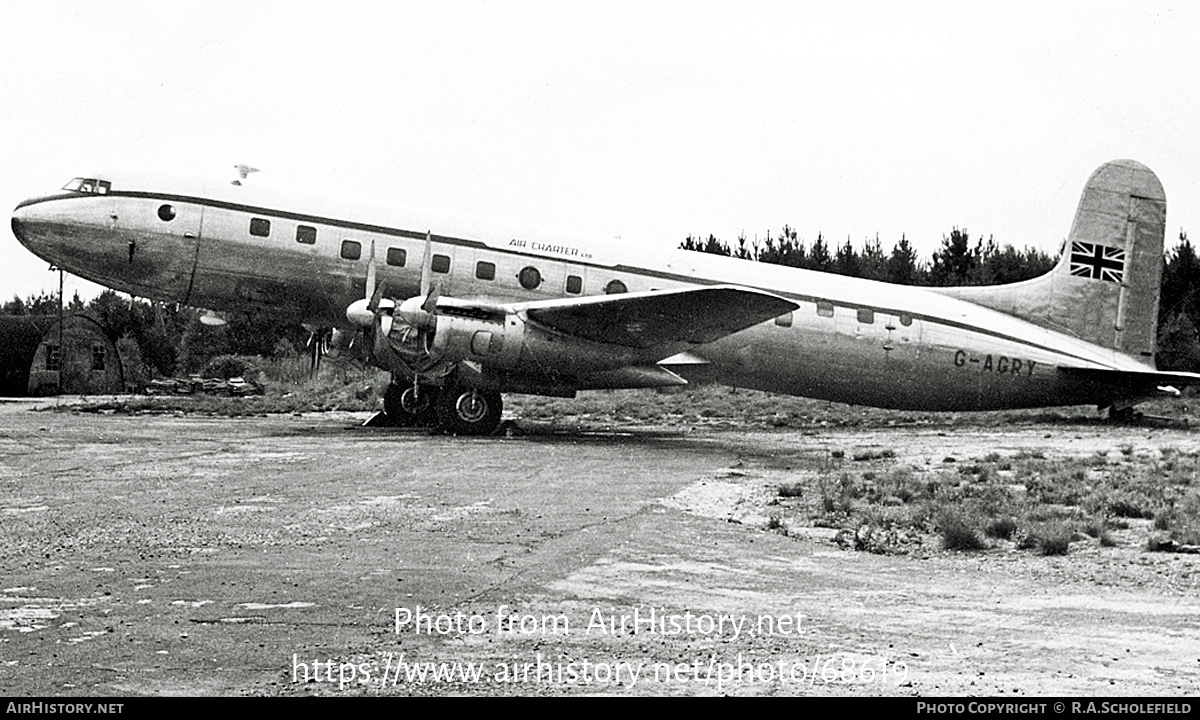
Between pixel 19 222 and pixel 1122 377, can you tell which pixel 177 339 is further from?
pixel 1122 377

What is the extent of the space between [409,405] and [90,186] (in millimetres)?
6847

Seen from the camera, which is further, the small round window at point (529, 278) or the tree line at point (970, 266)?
the tree line at point (970, 266)

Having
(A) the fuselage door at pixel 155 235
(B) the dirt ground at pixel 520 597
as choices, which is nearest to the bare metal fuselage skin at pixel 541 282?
(A) the fuselage door at pixel 155 235

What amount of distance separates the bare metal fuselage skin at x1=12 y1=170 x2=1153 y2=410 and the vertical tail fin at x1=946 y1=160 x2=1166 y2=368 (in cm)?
41

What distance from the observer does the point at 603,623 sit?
599 cm

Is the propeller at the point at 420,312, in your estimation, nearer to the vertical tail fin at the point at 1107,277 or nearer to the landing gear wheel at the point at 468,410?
the landing gear wheel at the point at 468,410

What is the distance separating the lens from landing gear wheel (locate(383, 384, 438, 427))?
22.7 m

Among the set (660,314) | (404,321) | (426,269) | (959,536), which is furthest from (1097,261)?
(959,536)

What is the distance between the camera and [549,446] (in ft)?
59.4

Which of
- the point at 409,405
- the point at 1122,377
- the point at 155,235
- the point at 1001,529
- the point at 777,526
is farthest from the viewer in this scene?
the point at 409,405

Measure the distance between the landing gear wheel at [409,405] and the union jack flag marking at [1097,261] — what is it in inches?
506

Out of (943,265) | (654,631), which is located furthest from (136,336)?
(654,631)

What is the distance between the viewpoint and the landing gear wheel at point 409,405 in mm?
22672

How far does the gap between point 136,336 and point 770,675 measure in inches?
2090
